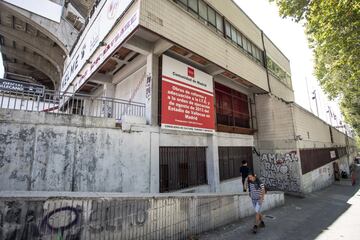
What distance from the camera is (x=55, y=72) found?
73.9ft

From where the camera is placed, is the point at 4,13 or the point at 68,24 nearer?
the point at 4,13

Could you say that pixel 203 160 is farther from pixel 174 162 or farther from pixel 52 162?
pixel 52 162

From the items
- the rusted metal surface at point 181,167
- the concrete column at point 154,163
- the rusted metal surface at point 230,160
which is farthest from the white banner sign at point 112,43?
the rusted metal surface at point 230,160

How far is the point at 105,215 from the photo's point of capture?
14.0 feet

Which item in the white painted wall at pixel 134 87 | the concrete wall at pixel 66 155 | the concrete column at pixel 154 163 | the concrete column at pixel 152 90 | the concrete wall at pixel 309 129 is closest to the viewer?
the concrete wall at pixel 66 155

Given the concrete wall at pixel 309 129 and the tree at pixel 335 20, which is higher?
the tree at pixel 335 20

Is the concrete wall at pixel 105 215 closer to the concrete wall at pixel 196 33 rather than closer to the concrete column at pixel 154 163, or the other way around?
the concrete column at pixel 154 163

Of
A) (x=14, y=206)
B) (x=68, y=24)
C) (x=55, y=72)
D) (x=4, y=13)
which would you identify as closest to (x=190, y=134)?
(x=14, y=206)

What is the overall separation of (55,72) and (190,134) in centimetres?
1990

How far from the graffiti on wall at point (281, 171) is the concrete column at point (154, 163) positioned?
987cm

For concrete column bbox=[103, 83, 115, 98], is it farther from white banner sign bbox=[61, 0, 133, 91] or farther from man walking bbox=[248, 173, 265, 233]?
man walking bbox=[248, 173, 265, 233]

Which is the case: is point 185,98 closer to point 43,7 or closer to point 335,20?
point 335,20

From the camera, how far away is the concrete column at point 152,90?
26.8 feet

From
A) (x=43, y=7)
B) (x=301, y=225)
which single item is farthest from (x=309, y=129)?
(x=43, y=7)
